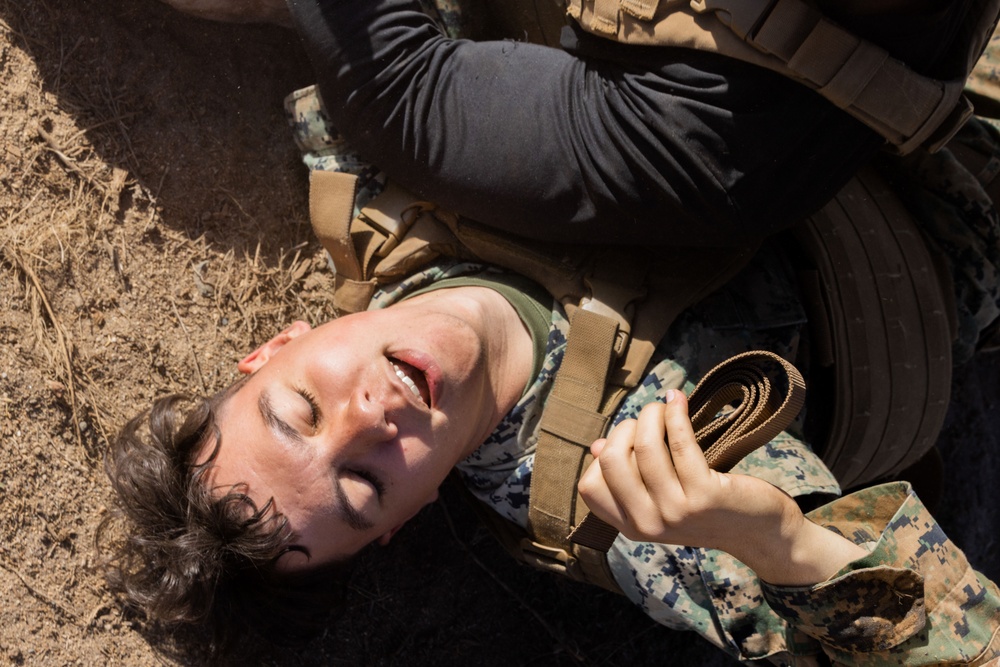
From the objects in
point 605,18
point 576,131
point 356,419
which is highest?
point 605,18

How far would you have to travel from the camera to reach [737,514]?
1779 mm

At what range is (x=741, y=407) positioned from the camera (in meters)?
1.80

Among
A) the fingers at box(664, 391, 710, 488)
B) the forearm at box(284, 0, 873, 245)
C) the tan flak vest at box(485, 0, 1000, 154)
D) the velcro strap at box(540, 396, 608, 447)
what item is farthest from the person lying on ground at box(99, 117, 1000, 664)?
the tan flak vest at box(485, 0, 1000, 154)

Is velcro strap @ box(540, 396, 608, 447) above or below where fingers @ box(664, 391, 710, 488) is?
below

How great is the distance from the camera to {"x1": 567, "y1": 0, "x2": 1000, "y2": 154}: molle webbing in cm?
186

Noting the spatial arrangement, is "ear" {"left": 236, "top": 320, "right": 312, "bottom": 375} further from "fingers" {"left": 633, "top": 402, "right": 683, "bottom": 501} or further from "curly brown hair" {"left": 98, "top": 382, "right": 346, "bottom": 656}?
"fingers" {"left": 633, "top": 402, "right": 683, "bottom": 501}

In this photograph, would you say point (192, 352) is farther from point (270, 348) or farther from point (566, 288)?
point (566, 288)

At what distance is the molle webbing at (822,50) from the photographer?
6.10 ft

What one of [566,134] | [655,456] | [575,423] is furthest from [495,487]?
[566,134]

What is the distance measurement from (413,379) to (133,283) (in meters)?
1.04

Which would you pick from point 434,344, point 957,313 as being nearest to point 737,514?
point 434,344

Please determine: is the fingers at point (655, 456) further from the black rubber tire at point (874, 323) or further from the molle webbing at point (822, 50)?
the black rubber tire at point (874, 323)

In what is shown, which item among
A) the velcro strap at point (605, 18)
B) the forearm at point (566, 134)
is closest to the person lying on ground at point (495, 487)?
the forearm at point (566, 134)

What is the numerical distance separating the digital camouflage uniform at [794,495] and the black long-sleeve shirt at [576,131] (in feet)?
0.90
